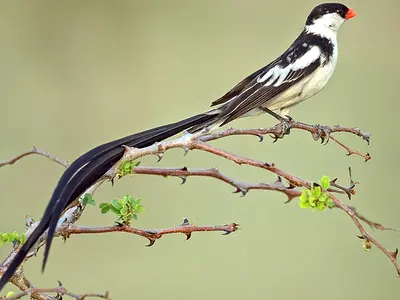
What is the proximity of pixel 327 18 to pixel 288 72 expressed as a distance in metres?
0.25

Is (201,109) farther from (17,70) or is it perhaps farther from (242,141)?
(17,70)

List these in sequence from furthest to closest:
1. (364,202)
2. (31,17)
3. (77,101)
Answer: (31,17) → (77,101) → (364,202)

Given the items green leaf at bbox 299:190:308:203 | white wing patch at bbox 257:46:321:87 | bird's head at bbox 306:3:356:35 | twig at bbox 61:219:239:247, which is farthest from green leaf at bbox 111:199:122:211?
bird's head at bbox 306:3:356:35

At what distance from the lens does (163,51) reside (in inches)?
126

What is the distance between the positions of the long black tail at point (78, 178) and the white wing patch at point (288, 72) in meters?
0.60

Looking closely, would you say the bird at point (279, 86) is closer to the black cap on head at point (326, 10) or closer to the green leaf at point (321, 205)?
the black cap on head at point (326, 10)

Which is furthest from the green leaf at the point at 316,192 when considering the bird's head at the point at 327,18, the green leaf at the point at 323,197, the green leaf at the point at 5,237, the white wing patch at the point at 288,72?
the bird's head at the point at 327,18

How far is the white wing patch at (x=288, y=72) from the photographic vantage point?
164 centimetres

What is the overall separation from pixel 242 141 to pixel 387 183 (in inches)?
19.3

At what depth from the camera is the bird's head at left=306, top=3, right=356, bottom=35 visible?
1.85 meters

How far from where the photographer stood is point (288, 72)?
1.67 metres

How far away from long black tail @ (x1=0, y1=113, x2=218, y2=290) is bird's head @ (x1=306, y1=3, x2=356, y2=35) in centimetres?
87

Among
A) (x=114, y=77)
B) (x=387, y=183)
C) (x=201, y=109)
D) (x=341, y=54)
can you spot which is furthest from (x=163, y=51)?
(x=387, y=183)

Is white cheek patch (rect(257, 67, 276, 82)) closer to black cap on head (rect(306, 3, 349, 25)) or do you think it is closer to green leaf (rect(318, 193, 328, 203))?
black cap on head (rect(306, 3, 349, 25))
